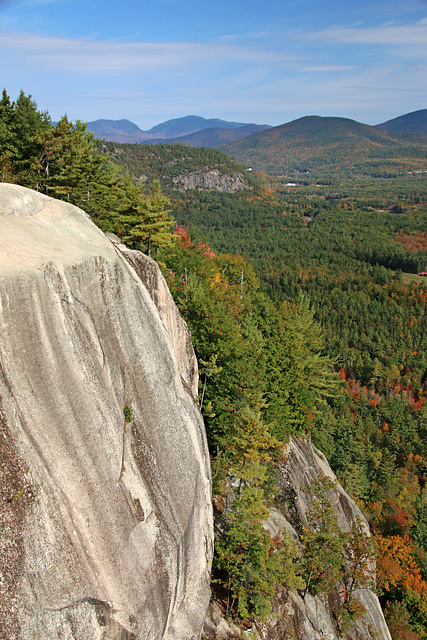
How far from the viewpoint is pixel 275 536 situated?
63.1 ft

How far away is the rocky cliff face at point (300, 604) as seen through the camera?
53.9ft

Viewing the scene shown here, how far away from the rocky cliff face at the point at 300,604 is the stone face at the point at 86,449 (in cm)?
395

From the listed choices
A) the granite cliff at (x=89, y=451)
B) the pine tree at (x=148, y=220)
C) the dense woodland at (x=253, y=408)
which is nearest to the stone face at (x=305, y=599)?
the dense woodland at (x=253, y=408)

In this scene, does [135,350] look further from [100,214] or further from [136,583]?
[100,214]

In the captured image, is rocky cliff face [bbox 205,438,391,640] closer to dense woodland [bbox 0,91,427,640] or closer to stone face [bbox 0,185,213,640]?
dense woodland [bbox 0,91,427,640]

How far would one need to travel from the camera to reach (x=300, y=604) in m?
18.8

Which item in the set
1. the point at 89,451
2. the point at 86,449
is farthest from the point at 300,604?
the point at 86,449

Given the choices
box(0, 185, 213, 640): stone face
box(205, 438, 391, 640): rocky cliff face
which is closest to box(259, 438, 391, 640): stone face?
box(205, 438, 391, 640): rocky cliff face

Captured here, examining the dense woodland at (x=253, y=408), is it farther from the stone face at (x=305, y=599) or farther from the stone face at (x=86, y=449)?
the stone face at (x=86, y=449)

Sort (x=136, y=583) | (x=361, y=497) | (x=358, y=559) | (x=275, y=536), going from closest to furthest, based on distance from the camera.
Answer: (x=136, y=583), (x=275, y=536), (x=358, y=559), (x=361, y=497)

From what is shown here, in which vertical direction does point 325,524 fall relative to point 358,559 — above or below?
above

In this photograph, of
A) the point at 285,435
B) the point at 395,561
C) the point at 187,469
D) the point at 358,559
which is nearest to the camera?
the point at 187,469

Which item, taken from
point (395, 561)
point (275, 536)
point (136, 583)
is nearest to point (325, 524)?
point (275, 536)

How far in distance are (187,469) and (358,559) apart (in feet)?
43.3
